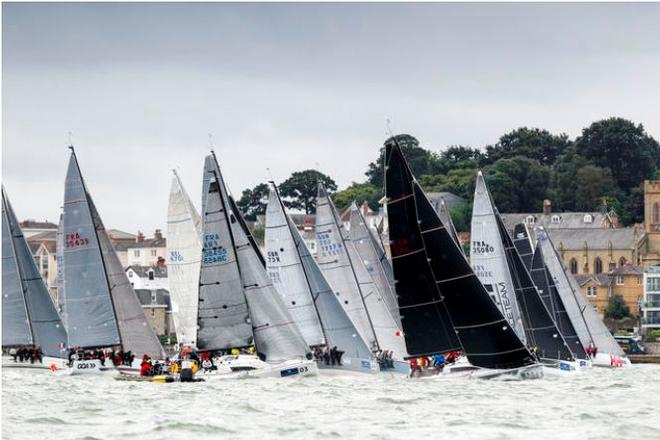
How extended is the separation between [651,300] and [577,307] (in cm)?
5155

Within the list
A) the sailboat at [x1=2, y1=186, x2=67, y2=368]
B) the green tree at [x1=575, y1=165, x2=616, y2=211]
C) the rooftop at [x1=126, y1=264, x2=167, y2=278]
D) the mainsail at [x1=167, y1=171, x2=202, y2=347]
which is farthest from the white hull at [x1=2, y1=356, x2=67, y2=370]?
the green tree at [x1=575, y1=165, x2=616, y2=211]

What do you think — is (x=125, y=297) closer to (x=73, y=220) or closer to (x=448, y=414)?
(x=73, y=220)

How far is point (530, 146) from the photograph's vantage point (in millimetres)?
163000

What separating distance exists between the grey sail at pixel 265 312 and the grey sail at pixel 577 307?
1784 centimetres

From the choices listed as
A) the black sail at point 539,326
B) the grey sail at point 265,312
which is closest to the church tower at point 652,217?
the black sail at point 539,326

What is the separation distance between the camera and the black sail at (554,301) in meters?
56.1

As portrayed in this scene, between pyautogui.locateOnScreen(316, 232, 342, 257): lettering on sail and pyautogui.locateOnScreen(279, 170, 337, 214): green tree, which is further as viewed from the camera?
pyautogui.locateOnScreen(279, 170, 337, 214): green tree

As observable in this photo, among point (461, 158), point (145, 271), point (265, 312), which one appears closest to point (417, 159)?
point (461, 158)

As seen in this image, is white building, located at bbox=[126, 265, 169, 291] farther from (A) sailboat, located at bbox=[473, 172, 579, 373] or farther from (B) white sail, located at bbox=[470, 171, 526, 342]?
(A) sailboat, located at bbox=[473, 172, 579, 373]

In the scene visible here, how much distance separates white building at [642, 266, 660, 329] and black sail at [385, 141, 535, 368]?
69517mm

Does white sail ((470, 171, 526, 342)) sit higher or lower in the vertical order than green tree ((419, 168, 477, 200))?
lower

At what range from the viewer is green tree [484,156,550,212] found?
5723 inches

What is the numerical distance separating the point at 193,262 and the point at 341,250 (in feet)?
17.1

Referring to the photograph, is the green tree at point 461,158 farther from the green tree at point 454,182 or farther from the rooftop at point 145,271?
the rooftop at point 145,271
